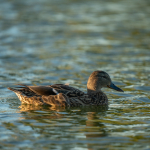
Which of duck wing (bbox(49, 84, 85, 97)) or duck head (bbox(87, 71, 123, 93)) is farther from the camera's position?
duck head (bbox(87, 71, 123, 93))

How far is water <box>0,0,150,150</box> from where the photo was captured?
7262mm

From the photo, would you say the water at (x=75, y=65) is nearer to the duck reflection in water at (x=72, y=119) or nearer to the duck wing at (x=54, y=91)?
the duck reflection in water at (x=72, y=119)

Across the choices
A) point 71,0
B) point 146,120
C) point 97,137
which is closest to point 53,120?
point 97,137

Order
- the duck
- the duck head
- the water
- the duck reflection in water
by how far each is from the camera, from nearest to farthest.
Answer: the water
the duck reflection in water
the duck
the duck head

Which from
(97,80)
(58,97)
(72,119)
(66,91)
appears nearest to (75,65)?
(97,80)

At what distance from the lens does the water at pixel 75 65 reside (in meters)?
7.26

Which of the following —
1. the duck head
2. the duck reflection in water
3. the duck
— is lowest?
the duck reflection in water

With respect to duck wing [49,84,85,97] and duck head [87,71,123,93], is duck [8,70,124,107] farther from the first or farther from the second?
duck head [87,71,123,93]

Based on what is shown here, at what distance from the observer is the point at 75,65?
14.1 meters

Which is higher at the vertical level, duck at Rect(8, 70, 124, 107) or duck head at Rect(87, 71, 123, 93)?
duck head at Rect(87, 71, 123, 93)

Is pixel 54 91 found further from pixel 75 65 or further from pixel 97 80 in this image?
pixel 75 65

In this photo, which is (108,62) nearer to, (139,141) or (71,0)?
(139,141)

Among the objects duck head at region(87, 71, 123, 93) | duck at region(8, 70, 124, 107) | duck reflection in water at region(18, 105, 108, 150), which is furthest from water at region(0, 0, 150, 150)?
duck head at region(87, 71, 123, 93)

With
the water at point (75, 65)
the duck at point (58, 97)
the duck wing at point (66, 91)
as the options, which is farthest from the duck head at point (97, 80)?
the water at point (75, 65)
